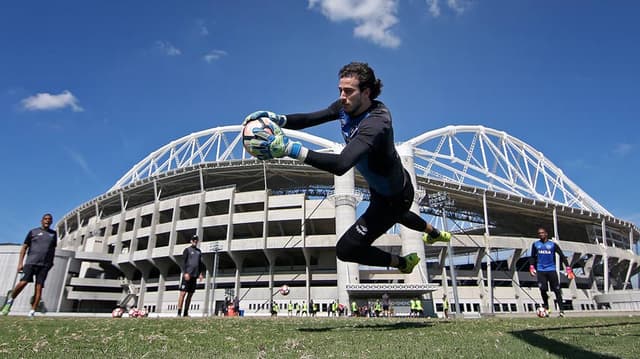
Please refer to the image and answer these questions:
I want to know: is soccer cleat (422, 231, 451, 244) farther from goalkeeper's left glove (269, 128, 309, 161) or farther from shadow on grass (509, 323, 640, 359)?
goalkeeper's left glove (269, 128, 309, 161)

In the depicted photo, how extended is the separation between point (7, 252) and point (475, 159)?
2824 inches

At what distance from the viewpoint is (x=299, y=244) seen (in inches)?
1676

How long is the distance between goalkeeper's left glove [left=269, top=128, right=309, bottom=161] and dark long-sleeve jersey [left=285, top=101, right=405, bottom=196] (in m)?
0.12

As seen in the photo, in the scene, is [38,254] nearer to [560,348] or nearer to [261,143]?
[261,143]

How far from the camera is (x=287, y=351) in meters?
2.98

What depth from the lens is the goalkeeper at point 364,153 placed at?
3.47m

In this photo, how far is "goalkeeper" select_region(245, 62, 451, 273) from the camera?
3.47 meters

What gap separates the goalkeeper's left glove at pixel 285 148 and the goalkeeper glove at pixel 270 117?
40cm

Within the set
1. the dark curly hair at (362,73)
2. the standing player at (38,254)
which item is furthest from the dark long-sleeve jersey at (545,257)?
the standing player at (38,254)

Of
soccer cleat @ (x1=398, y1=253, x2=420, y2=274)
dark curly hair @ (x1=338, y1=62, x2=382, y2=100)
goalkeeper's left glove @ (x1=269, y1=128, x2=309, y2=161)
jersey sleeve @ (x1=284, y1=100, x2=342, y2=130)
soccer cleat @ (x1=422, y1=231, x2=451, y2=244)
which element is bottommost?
soccer cleat @ (x1=398, y1=253, x2=420, y2=274)

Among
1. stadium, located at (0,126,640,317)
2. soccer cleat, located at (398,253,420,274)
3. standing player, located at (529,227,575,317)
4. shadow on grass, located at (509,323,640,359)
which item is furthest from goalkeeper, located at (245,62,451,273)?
stadium, located at (0,126,640,317)

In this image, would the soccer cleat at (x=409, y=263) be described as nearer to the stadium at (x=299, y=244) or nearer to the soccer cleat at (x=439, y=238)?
the soccer cleat at (x=439, y=238)

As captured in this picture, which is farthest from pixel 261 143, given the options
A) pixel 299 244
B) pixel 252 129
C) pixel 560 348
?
pixel 299 244

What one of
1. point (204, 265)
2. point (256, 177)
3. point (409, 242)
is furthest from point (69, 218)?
point (409, 242)
